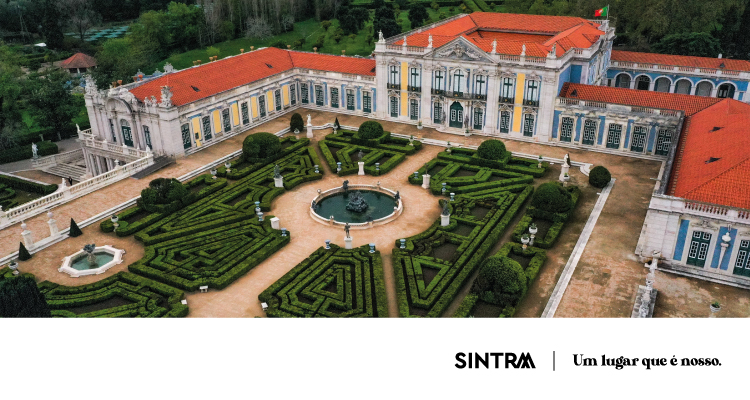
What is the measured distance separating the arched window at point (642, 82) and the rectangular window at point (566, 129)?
2160cm

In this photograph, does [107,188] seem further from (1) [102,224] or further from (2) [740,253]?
(2) [740,253]

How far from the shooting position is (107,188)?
153ft

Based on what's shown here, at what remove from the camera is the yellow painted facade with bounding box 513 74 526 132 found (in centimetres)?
5471

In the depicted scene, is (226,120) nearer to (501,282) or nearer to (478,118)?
(478,118)

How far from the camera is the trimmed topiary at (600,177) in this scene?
45188 mm

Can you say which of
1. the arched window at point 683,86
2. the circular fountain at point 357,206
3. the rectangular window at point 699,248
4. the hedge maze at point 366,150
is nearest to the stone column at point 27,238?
the circular fountain at point 357,206

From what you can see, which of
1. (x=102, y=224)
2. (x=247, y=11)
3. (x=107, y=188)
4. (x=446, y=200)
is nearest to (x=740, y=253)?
(x=446, y=200)

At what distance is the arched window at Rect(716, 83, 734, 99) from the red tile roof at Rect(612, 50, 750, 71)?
216 cm

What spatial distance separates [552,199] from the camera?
132ft

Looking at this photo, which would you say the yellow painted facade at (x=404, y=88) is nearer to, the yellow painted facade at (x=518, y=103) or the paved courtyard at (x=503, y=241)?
the paved courtyard at (x=503, y=241)

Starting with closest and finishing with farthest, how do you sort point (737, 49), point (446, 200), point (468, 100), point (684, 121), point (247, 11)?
point (446, 200)
point (684, 121)
point (468, 100)
point (737, 49)
point (247, 11)

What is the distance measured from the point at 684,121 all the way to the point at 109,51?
68135 mm

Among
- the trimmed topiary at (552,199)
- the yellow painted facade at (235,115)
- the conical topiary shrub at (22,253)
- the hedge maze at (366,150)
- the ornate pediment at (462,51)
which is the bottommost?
the conical topiary shrub at (22,253)

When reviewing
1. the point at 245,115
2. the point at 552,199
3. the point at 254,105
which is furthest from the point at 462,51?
the point at 245,115
